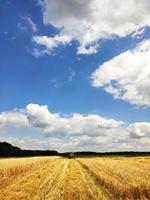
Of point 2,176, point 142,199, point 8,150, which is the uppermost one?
point 8,150

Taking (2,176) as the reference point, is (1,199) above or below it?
below

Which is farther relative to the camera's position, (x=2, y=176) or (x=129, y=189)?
(x=2, y=176)

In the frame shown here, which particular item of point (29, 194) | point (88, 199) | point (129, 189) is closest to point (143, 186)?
point (129, 189)

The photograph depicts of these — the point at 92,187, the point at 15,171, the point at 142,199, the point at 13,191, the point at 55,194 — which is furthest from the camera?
the point at 15,171

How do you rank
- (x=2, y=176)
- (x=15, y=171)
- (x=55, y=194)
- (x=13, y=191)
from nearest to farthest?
(x=55, y=194), (x=13, y=191), (x=2, y=176), (x=15, y=171)

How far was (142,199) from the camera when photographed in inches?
672

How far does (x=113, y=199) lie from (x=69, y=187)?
17.7 ft

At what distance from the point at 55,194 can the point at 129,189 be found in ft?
13.4

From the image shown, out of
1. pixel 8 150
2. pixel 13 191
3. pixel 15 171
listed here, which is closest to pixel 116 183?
pixel 13 191

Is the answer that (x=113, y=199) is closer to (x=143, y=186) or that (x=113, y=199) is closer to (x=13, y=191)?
(x=143, y=186)

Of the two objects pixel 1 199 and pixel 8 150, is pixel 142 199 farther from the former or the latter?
pixel 8 150

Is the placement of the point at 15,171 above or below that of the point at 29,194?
above

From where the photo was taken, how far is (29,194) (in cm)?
1914

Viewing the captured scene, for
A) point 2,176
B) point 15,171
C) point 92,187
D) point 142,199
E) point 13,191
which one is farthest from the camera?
point 15,171
